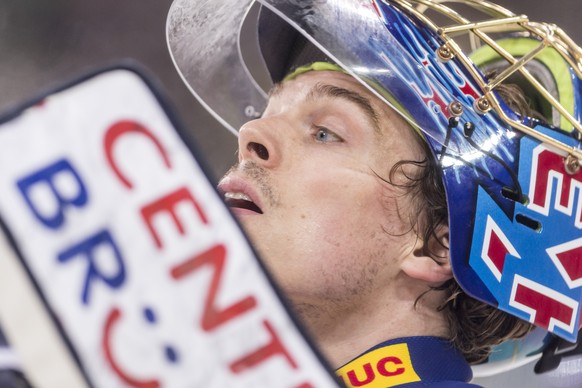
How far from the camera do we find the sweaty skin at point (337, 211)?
93cm

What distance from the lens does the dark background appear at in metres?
1.17

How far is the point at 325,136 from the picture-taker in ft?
3.26

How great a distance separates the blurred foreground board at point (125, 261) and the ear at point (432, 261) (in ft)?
1.58

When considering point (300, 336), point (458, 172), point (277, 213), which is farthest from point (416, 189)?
point (300, 336)

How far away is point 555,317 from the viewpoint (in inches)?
40.4

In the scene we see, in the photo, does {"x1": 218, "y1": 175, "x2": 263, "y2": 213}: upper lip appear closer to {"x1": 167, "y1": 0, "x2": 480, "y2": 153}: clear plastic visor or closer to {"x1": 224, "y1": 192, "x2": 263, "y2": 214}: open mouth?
{"x1": 224, "y1": 192, "x2": 263, "y2": 214}: open mouth

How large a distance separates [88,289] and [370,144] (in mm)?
525

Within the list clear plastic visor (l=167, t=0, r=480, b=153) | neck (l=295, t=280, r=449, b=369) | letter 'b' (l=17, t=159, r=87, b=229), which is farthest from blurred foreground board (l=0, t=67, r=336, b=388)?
neck (l=295, t=280, r=449, b=369)

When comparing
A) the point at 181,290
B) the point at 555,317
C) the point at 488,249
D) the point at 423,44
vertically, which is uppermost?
the point at 423,44

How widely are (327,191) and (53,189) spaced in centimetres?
46

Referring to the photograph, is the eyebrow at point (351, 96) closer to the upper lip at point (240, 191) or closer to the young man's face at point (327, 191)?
the young man's face at point (327, 191)

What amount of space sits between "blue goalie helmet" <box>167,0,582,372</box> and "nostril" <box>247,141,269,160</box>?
0.15 metres

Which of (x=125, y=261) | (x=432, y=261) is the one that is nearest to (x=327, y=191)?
(x=432, y=261)

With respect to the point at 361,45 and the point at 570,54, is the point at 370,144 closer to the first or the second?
the point at 361,45
